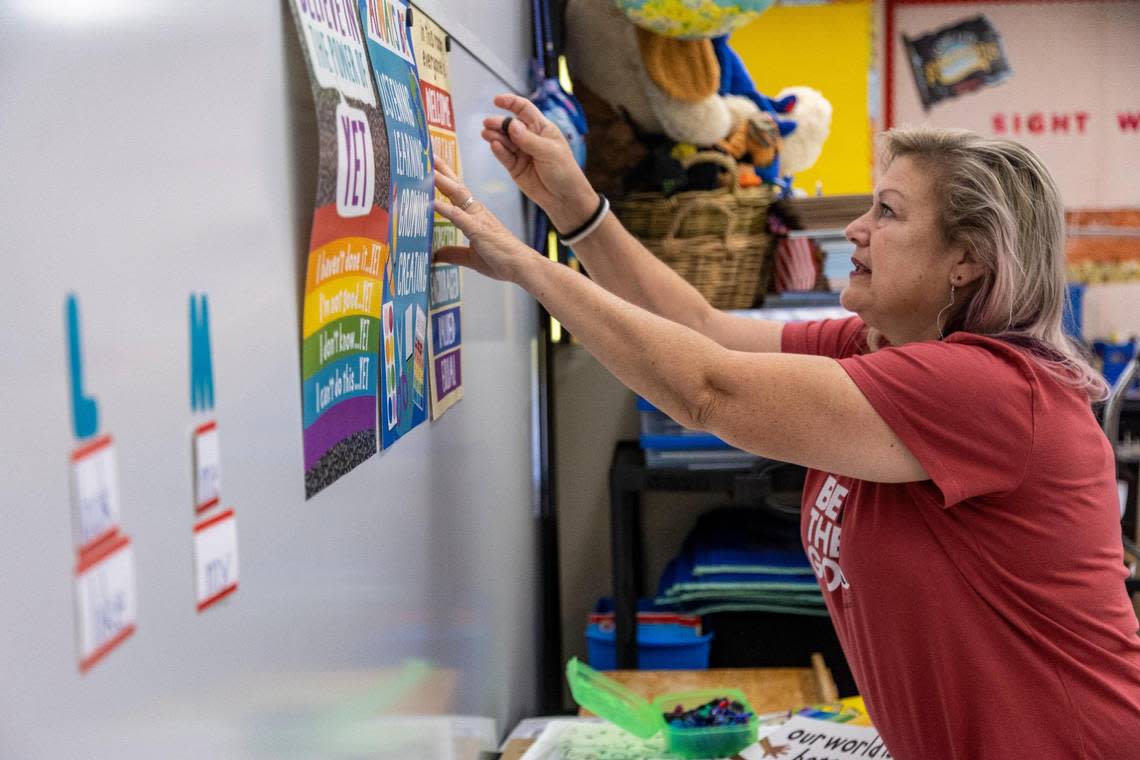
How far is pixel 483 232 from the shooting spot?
1063mm

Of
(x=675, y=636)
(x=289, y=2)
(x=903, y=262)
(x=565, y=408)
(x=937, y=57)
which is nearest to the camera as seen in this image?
(x=289, y=2)

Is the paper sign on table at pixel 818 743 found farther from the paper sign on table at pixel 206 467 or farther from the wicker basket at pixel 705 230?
the paper sign on table at pixel 206 467

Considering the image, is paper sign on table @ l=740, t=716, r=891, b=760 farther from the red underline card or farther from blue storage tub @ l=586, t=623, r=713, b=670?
the red underline card

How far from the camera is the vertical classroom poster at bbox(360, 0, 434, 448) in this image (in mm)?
931

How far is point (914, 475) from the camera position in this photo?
1.09 meters

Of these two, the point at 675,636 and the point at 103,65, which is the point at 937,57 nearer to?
the point at 675,636

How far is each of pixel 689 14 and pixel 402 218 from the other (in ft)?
3.42

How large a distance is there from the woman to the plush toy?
2.15ft

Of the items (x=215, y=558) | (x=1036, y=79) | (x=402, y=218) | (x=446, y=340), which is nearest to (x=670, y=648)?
(x=446, y=340)

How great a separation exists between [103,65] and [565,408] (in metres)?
1.92

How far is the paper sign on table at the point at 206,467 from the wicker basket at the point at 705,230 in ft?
4.98

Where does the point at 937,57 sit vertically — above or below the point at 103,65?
above

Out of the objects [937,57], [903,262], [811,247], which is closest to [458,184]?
[903,262]

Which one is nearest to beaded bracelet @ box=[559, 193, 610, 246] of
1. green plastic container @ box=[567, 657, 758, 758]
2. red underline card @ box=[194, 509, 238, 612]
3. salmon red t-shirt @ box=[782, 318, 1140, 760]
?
salmon red t-shirt @ box=[782, 318, 1140, 760]
